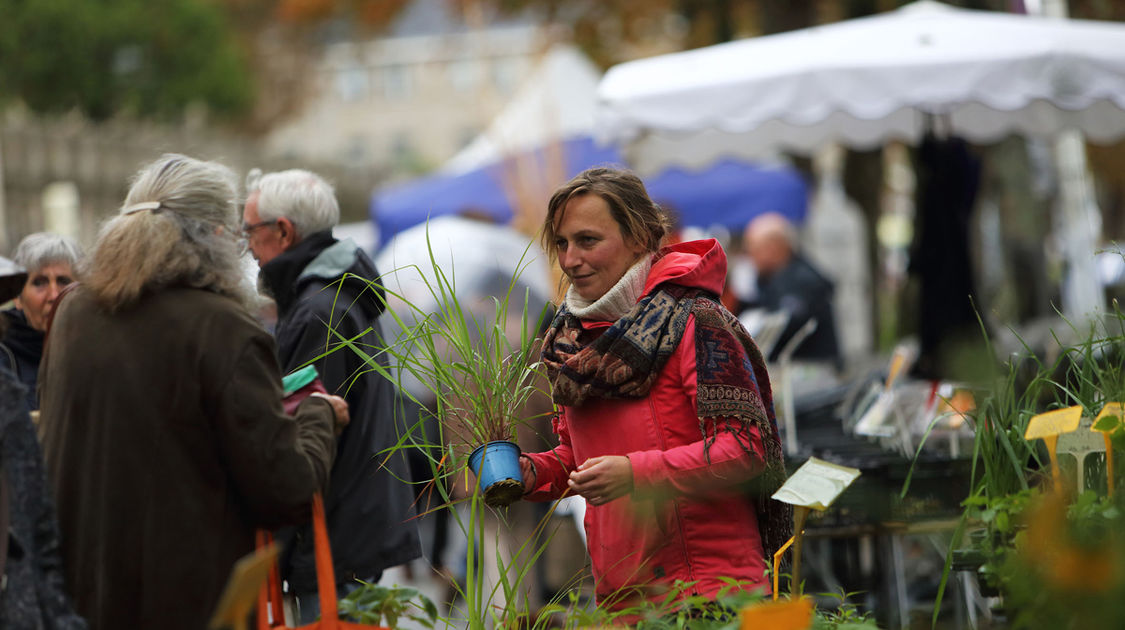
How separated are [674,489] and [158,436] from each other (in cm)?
96

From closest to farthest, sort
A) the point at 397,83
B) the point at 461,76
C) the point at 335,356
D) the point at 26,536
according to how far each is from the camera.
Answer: the point at 26,536, the point at 335,356, the point at 461,76, the point at 397,83

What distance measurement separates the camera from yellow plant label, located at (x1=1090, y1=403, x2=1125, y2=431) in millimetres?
2508

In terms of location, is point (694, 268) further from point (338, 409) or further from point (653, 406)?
point (338, 409)

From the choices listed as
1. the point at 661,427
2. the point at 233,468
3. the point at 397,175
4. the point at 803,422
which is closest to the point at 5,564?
the point at 233,468

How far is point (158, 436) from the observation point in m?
2.35

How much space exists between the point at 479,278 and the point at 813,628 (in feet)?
15.5

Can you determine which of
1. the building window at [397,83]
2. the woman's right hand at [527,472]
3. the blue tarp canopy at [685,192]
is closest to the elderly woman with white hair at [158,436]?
the woman's right hand at [527,472]

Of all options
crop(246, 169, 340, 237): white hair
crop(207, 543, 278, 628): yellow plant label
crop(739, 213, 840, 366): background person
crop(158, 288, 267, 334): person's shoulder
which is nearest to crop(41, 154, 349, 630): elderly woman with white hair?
crop(158, 288, 267, 334): person's shoulder

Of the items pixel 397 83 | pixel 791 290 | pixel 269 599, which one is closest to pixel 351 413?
pixel 269 599

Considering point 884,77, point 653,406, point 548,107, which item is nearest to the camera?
point 653,406

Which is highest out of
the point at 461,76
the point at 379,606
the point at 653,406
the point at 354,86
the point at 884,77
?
the point at 354,86

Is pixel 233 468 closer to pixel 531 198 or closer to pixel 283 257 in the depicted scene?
pixel 283 257

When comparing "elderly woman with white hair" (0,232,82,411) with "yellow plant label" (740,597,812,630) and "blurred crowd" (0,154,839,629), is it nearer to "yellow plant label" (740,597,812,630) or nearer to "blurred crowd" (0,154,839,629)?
"blurred crowd" (0,154,839,629)

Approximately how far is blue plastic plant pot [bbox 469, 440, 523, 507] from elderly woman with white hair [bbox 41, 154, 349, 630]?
0.33 m
